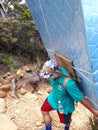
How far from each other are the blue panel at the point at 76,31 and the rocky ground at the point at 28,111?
144cm

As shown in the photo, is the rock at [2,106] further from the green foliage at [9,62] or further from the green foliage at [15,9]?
the green foliage at [15,9]

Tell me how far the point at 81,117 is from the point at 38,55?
168 centimetres

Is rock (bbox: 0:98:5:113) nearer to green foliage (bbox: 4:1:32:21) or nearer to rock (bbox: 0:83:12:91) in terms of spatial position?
rock (bbox: 0:83:12:91)

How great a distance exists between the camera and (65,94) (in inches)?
109

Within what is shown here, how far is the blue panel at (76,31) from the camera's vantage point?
6.48 ft

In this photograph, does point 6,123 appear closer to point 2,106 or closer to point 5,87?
point 2,106

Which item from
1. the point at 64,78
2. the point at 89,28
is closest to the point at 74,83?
the point at 64,78

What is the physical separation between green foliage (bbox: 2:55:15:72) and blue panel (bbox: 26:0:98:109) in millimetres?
2314

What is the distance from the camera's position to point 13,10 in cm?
718

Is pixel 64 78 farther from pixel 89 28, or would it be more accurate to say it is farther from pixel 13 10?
pixel 13 10

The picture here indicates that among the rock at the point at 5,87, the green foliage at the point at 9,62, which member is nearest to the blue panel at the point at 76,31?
the rock at the point at 5,87

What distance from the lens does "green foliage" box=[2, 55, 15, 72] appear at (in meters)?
4.97

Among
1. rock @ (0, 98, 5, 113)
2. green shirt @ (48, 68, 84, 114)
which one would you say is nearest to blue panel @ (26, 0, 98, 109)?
green shirt @ (48, 68, 84, 114)

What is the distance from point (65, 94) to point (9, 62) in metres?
2.42
